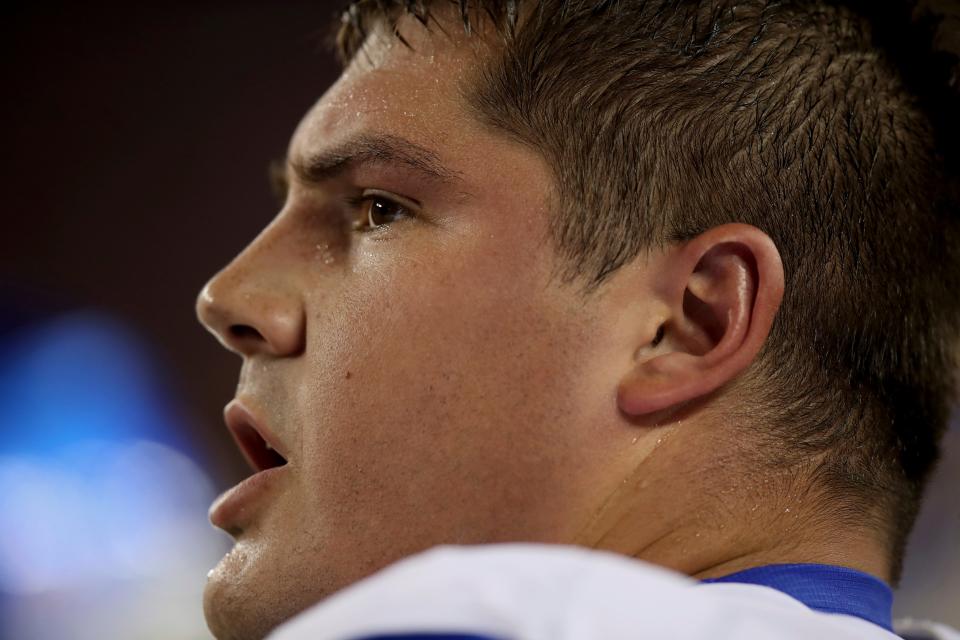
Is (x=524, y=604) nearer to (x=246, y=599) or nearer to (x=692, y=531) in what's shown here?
(x=692, y=531)

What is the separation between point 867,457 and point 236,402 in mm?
629

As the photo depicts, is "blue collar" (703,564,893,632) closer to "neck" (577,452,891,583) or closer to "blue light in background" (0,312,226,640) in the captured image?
"neck" (577,452,891,583)

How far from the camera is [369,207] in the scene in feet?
3.26

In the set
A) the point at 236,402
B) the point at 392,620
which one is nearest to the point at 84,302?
the point at 236,402

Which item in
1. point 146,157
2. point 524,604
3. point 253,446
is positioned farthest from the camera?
point 146,157

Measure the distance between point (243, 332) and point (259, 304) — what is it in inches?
1.9

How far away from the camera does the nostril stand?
102cm

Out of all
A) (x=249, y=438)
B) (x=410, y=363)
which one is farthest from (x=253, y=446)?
(x=410, y=363)

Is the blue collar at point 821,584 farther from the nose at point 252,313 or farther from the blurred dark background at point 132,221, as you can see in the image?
the blurred dark background at point 132,221

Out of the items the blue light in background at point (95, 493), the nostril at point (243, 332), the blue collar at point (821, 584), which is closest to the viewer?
the blue collar at point (821, 584)

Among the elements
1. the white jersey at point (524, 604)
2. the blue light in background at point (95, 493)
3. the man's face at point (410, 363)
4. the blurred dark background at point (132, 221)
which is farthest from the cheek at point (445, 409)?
the blue light in background at point (95, 493)

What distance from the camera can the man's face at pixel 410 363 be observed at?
862 millimetres

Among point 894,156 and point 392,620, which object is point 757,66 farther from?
point 392,620

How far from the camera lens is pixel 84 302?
3.84m
